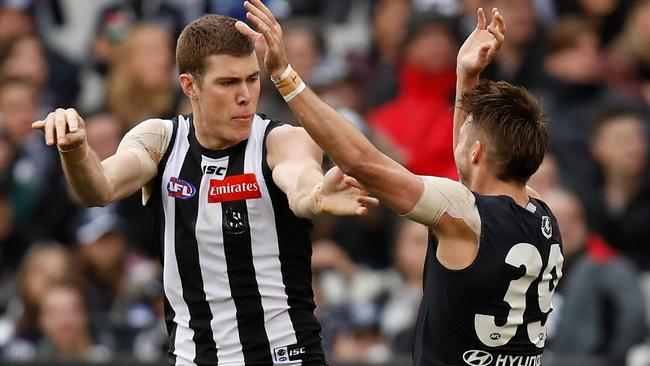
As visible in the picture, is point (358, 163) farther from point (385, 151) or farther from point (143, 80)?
point (143, 80)

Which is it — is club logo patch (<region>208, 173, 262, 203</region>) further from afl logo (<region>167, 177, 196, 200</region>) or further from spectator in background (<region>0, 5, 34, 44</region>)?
spectator in background (<region>0, 5, 34, 44</region>)

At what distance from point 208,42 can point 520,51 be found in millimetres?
5515

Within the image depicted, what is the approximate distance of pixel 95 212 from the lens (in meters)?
12.2

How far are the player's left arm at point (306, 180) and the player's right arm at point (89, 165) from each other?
25.0 inches

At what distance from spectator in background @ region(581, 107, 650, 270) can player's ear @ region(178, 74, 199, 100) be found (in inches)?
188

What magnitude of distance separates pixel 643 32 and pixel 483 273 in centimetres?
612

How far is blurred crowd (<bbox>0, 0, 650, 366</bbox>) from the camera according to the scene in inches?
417

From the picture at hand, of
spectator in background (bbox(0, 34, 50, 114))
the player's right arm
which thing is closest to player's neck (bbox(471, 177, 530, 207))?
the player's right arm

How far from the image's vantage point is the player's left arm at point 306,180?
234 inches

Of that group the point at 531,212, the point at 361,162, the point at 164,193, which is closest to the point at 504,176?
the point at 531,212

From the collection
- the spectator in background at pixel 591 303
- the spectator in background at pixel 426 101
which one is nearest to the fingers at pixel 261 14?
the spectator in background at pixel 591 303

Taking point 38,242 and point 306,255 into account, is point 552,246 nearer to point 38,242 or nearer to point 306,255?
point 306,255

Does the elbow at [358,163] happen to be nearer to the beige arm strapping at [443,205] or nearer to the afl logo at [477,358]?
the beige arm strapping at [443,205]

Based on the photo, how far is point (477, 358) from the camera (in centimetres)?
620
